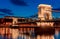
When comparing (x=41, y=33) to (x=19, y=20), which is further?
(x=41, y=33)

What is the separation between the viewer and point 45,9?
16.0 metres

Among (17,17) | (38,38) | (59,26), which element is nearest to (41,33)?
(38,38)

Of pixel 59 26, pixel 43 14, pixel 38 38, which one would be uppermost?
pixel 43 14

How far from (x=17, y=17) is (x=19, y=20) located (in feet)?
0.96

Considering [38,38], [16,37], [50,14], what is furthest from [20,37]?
[50,14]

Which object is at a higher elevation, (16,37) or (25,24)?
(25,24)

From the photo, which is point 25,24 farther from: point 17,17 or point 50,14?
point 50,14

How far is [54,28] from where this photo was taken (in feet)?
50.6

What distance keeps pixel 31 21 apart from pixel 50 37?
3.73 m

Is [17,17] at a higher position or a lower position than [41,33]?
higher

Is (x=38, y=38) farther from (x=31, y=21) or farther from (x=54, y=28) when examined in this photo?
(x=31, y=21)

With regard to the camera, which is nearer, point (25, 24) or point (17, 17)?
point (25, 24)

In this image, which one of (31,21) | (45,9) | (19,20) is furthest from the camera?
(45,9)

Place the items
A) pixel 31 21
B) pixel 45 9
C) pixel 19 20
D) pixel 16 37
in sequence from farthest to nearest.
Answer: pixel 45 9
pixel 16 37
pixel 19 20
pixel 31 21
